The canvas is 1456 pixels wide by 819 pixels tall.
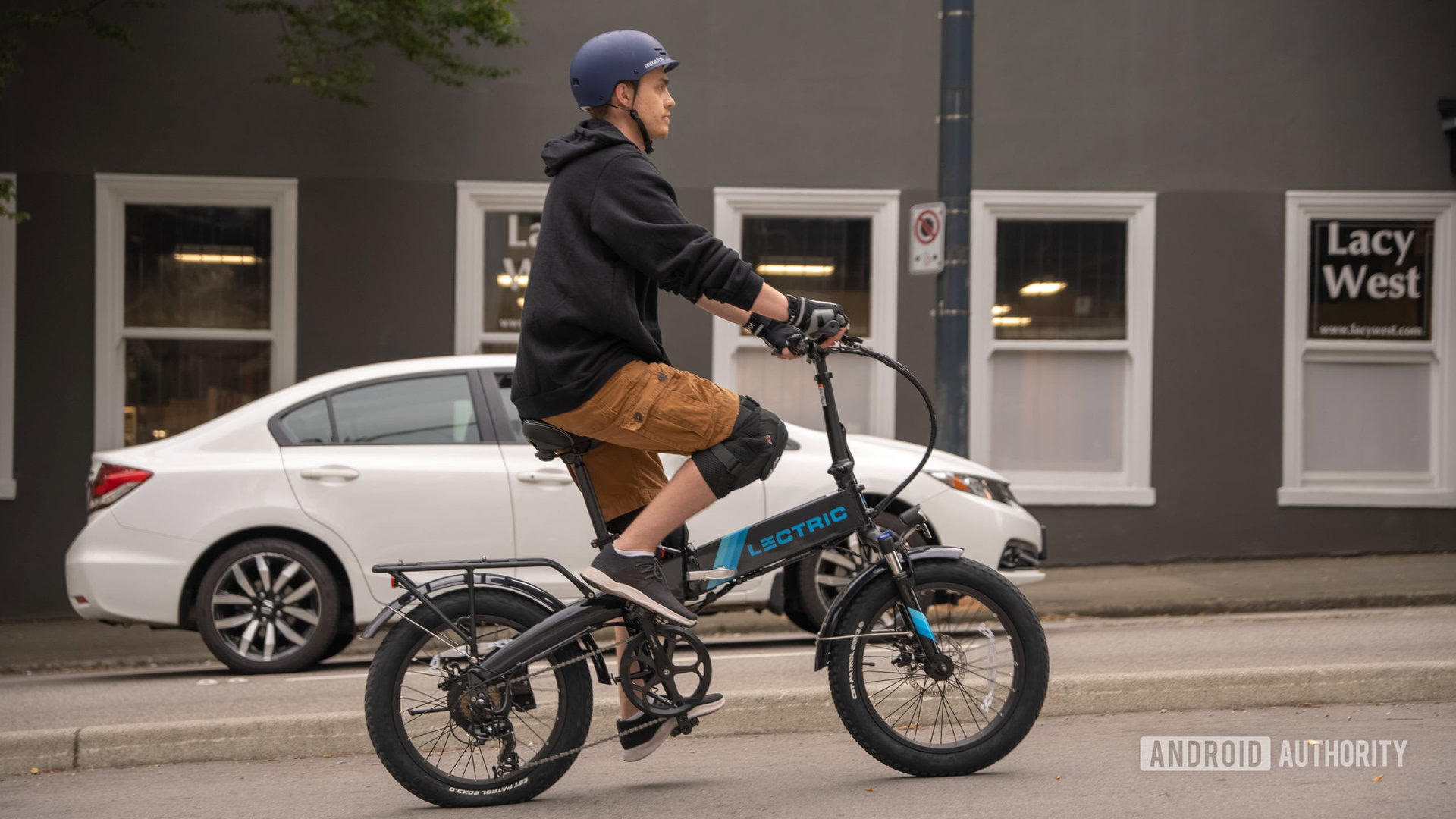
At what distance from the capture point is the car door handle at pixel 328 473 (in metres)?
7.07

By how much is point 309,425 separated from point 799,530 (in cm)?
406

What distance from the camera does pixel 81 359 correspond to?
10.7 m

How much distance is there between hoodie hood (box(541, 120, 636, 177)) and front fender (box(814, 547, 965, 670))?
1.35 meters

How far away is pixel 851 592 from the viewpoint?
4.00 metres

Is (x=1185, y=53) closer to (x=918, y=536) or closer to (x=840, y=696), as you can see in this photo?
(x=918, y=536)

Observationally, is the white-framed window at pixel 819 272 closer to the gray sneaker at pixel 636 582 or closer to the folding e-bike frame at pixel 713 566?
the folding e-bike frame at pixel 713 566

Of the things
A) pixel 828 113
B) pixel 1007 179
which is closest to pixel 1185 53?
pixel 1007 179

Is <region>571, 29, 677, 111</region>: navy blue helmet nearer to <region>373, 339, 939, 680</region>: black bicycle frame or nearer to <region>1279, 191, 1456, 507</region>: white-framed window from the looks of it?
<region>373, 339, 939, 680</region>: black bicycle frame

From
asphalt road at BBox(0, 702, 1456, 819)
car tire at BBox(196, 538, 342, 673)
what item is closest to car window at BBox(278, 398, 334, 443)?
car tire at BBox(196, 538, 342, 673)

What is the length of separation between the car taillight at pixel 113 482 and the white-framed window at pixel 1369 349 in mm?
8458

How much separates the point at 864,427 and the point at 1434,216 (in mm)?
4824

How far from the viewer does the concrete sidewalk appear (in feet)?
26.9

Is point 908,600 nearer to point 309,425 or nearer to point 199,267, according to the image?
point 309,425

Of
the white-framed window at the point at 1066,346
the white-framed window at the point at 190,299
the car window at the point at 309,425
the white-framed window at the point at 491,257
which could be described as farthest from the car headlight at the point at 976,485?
the white-framed window at the point at 190,299
